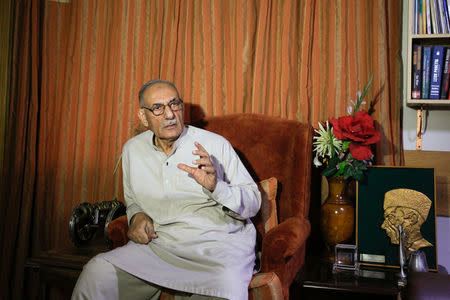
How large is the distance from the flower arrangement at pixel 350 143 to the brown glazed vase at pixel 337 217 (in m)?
0.07

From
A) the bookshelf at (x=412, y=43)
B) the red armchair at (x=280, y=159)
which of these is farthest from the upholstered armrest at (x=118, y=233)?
the bookshelf at (x=412, y=43)

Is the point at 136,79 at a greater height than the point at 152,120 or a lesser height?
greater

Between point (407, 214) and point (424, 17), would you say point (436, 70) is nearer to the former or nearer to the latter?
point (424, 17)

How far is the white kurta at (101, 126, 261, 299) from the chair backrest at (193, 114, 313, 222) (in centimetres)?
26

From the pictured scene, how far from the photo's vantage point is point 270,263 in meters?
1.61

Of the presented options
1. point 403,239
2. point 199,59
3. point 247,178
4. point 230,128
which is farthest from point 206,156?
point 199,59

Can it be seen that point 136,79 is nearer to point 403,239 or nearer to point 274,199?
point 274,199

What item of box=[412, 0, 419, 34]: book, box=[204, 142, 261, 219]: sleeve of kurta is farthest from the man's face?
box=[412, 0, 419, 34]: book

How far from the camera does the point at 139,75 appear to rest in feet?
8.40

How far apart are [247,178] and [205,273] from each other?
48 centimetres

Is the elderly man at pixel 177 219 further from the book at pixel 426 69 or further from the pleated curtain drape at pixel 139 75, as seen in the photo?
the book at pixel 426 69

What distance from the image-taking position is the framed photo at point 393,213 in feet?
6.22

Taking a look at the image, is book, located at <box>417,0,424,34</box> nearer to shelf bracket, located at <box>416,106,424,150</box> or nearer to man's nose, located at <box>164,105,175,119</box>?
shelf bracket, located at <box>416,106,424,150</box>

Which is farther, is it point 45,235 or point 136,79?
point 45,235
